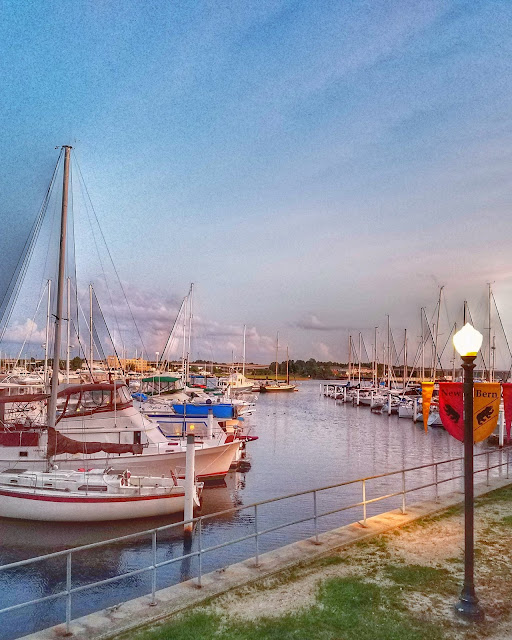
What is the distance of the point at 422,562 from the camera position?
384 inches

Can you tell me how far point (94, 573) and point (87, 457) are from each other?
27.4 feet

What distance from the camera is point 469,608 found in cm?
760

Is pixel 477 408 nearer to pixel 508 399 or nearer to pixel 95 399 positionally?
pixel 508 399

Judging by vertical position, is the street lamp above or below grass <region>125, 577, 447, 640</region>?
above

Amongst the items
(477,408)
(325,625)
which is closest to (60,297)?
(477,408)

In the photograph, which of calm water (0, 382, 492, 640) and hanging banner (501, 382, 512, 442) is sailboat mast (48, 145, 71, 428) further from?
hanging banner (501, 382, 512, 442)

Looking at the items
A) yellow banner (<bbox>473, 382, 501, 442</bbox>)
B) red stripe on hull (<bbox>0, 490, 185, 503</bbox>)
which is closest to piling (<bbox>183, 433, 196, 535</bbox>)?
red stripe on hull (<bbox>0, 490, 185, 503</bbox>)

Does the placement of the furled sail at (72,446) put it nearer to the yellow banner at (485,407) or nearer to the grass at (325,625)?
the grass at (325,625)

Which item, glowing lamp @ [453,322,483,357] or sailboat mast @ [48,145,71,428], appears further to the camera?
sailboat mast @ [48,145,71,428]

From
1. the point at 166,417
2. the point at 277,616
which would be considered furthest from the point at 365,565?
the point at 166,417

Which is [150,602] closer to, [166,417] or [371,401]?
[166,417]

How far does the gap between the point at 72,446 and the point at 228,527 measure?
716cm

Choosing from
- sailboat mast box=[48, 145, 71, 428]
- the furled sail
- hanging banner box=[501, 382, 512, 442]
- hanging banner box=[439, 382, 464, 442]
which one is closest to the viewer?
hanging banner box=[439, 382, 464, 442]

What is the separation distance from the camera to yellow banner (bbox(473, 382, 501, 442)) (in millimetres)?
9781
